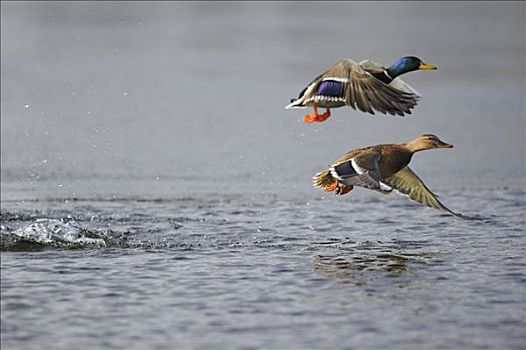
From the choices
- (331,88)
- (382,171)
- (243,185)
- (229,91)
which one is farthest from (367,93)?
(229,91)

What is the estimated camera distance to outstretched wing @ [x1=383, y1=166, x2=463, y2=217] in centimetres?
793

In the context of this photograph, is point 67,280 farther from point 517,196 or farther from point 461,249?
point 517,196

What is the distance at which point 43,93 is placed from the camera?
13352mm

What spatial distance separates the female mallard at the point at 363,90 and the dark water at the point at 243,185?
1011 mm

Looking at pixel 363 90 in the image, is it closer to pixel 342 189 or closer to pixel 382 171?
pixel 382 171

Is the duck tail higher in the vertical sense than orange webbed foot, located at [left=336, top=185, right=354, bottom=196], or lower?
higher

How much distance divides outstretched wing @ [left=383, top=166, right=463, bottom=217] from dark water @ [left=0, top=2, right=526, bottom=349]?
1.05 feet

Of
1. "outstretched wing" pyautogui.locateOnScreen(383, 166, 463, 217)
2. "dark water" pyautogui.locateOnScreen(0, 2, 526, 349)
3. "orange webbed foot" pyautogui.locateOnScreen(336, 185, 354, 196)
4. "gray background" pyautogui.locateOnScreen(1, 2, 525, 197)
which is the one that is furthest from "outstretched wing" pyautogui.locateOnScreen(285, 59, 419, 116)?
"gray background" pyautogui.locateOnScreen(1, 2, 525, 197)

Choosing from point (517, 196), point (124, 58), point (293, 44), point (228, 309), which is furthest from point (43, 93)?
point (228, 309)

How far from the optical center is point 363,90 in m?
7.25

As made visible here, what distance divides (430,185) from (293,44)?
6.02 m

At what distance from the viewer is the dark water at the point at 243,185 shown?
5836mm

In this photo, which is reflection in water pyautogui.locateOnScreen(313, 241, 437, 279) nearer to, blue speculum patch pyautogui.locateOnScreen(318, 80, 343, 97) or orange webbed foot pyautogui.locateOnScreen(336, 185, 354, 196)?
orange webbed foot pyautogui.locateOnScreen(336, 185, 354, 196)

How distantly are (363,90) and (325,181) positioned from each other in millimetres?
770
